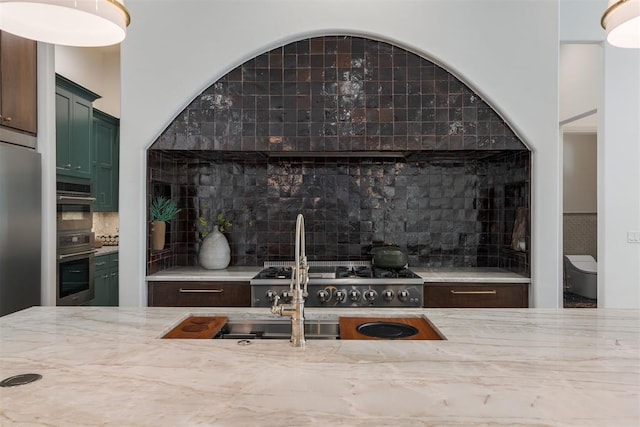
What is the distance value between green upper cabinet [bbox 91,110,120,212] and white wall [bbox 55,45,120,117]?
445mm

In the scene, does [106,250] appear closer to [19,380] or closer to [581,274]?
[19,380]

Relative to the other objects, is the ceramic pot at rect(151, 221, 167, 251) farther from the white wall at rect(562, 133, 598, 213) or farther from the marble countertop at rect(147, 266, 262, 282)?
Answer: the white wall at rect(562, 133, 598, 213)

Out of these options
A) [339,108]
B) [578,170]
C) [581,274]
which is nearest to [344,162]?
[339,108]

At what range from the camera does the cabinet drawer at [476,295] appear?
299cm

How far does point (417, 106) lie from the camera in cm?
299

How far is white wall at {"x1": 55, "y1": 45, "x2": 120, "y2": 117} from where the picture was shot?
16.2 ft

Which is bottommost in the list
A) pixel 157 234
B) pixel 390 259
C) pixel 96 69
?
pixel 390 259

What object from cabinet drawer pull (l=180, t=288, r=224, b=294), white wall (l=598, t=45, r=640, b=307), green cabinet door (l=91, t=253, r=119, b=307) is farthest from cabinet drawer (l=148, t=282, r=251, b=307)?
white wall (l=598, t=45, r=640, b=307)

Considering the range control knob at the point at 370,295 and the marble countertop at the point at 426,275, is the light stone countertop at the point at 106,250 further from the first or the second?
the range control knob at the point at 370,295

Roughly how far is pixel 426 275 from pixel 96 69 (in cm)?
503

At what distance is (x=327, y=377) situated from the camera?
1123 mm

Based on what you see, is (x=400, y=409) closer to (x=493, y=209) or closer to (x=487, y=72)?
(x=487, y=72)

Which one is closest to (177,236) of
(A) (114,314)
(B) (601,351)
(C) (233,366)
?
(A) (114,314)

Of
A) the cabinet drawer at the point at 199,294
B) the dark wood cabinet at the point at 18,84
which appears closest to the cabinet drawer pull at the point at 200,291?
the cabinet drawer at the point at 199,294
